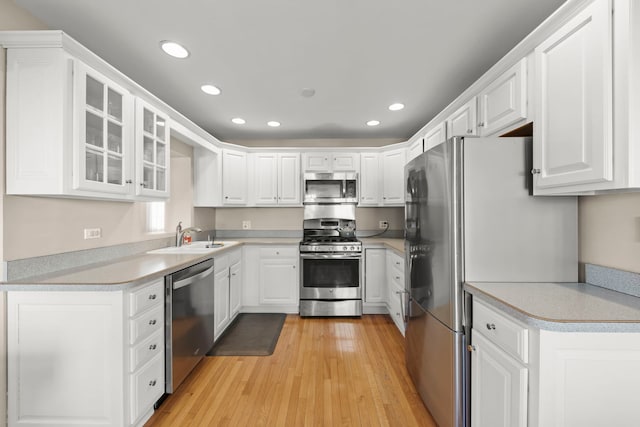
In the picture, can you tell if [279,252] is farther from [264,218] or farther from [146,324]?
[146,324]

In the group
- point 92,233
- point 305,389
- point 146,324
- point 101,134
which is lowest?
point 305,389

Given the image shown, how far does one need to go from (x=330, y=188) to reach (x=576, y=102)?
296cm

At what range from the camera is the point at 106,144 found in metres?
1.83

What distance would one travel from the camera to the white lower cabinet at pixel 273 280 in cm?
376

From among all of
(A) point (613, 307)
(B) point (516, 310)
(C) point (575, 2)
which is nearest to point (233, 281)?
(B) point (516, 310)

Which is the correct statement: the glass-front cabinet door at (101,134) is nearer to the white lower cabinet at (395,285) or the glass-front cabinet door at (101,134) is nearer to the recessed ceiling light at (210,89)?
the recessed ceiling light at (210,89)

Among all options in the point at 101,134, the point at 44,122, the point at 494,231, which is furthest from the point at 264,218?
the point at 494,231

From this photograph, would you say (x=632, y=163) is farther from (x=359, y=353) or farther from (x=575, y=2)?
(x=359, y=353)

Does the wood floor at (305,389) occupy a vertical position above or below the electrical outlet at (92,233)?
below

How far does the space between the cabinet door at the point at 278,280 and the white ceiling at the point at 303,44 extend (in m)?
1.89

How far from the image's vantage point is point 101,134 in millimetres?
1790

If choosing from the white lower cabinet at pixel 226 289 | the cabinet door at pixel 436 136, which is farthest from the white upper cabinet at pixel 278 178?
the cabinet door at pixel 436 136

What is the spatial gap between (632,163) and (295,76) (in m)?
2.12

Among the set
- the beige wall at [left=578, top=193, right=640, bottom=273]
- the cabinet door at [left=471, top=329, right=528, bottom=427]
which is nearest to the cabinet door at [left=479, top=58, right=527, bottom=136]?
the beige wall at [left=578, top=193, right=640, bottom=273]
